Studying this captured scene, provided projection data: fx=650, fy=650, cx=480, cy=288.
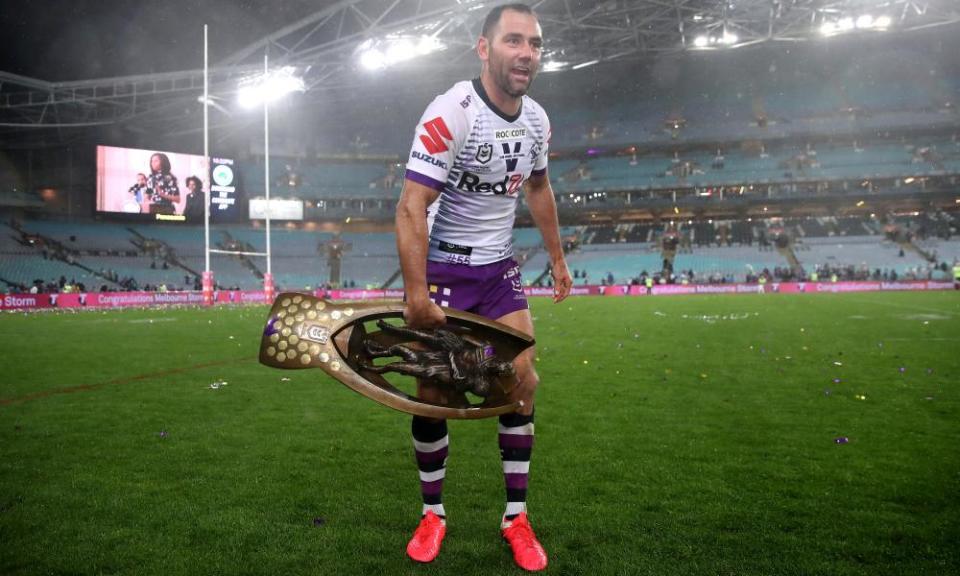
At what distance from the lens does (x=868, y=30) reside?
35500mm

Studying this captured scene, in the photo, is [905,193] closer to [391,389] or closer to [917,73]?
[917,73]

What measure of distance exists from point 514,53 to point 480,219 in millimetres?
790

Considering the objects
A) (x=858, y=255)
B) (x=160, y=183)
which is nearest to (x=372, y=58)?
(x=160, y=183)

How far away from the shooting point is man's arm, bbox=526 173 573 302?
3568 mm

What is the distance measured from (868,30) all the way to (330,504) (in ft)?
137

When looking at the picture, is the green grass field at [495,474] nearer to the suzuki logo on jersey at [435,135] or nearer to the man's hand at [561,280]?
the man's hand at [561,280]

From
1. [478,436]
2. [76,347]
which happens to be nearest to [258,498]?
[478,436]

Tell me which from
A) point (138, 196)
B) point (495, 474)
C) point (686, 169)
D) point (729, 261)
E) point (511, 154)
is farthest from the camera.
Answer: point (686, 169)

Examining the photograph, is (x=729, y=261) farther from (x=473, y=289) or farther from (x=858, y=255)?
(x=473, y=289)

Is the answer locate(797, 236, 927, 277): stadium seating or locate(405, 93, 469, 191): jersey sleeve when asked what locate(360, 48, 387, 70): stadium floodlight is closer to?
locate(405, 93, 469, 191): jersey sleeve

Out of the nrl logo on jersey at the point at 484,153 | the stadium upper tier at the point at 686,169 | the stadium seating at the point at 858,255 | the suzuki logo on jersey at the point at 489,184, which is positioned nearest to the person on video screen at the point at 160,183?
the stadium upper tier at the point at 686,169

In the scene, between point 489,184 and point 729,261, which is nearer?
point 489,184

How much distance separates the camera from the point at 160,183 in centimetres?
3525

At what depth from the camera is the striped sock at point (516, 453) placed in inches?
120
